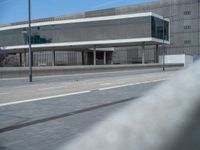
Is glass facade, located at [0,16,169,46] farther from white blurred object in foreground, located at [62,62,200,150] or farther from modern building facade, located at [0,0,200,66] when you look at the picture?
white blurred object in foreground, located at [62,62,200,150]

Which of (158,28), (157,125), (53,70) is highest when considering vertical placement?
(158,28)

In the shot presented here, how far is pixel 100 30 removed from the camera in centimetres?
8812

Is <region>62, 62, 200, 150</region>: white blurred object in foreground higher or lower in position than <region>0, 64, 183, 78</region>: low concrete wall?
higher

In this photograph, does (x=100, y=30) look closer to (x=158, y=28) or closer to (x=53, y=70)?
(x=158, y=28)

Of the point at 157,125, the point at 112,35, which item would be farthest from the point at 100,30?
the point at 157,125

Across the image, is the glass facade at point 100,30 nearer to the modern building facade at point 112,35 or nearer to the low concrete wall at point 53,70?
the modern building facade at point 112,35

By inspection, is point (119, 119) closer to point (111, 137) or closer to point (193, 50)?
point (111, 137)

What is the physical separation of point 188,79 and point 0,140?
626 centimetres

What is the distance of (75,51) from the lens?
110 meters

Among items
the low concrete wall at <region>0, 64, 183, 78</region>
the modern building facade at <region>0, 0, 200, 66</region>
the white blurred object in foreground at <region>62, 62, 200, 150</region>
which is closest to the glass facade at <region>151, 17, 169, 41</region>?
the modern building facade at <region>0, 0, 200, 66</region>

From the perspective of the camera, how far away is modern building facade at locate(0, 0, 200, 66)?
8669 centimetres

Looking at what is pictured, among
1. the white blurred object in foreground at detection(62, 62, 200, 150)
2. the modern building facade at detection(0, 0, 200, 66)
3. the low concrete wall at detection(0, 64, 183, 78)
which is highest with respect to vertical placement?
the modern building facade at detection(0, 0, 200, 66)

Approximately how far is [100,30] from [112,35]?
3.47m

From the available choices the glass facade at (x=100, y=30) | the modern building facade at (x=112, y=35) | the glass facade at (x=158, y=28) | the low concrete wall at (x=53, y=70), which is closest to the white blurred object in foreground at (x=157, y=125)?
the low concrete wall at (x=53, y=70)
